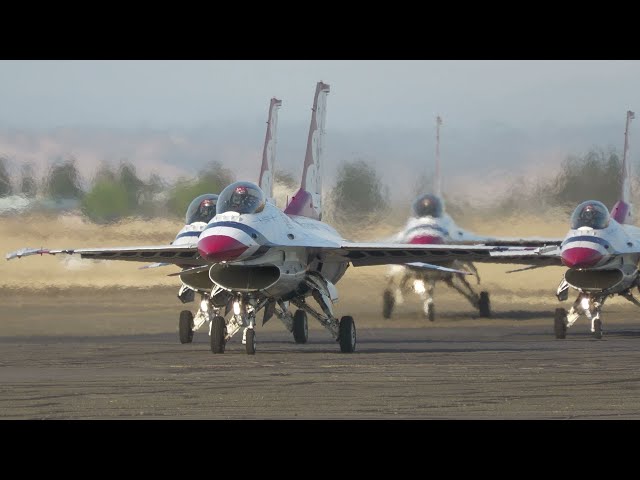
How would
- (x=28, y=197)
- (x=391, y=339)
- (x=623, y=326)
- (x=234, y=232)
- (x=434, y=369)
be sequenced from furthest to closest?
(x=623, y=326)
(x=28, y=197)
(x=391, y=339)
(x=234, y=232)
(x=434, y=369)

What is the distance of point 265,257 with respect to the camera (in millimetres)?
25141

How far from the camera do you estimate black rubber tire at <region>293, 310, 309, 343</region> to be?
29.7 m

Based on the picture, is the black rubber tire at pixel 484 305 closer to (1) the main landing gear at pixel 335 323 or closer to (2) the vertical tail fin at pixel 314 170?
(2) the vertical tail fin at pixel 314 170

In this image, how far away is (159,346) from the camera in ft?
93.8

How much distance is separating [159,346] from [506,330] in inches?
410

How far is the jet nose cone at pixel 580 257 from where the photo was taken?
29875 mm

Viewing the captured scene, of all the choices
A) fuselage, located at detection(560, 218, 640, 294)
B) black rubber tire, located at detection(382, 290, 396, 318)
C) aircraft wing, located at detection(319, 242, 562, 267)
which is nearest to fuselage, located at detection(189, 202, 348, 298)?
aircraft wing, located at detection(319, 242, 562, 267)

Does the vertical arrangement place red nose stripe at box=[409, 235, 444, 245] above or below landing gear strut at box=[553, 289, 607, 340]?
above

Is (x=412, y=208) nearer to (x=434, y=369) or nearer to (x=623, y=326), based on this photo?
(x=623, y=326)

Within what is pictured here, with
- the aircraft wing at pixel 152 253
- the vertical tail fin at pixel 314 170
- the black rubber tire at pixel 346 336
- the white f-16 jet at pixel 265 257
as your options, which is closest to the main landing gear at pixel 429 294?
the vertical tail fin at pixel 314 170

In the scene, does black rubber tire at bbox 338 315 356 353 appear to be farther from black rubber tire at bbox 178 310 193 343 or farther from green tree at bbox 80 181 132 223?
green tree at bbox 80 181 132 223

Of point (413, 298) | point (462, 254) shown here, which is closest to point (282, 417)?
point (462, 254)

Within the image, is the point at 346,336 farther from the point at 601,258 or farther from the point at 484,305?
the point at 484,305

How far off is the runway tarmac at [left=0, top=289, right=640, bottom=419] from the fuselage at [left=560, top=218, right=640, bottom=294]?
1.42 meters
